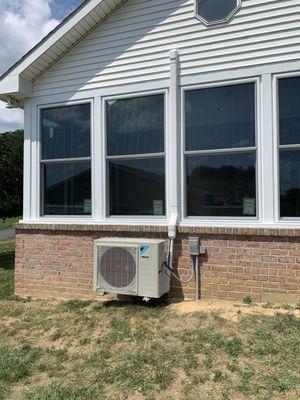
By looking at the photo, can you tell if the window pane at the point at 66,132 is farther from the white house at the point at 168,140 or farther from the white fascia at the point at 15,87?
the white fascia at the point at 15,87

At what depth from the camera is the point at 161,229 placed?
6094 millimetres

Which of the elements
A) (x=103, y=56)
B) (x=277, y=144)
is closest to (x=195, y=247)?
(x=277, y=144)

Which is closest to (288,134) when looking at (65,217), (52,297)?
(65,217)

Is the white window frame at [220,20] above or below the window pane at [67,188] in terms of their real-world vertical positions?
above

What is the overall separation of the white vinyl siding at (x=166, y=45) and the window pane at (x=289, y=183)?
131cm

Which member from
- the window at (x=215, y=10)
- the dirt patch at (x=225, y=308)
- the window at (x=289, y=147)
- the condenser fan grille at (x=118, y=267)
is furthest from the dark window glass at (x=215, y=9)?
the dirt patch at (x=225, y=308)

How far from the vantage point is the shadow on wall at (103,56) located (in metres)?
6.42

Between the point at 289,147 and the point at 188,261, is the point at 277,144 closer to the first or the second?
the point at 289,147

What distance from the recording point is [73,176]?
6906 millimetres

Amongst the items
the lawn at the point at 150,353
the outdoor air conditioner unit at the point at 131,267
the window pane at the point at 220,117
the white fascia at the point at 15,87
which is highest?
the white fascia at the point at 15,87

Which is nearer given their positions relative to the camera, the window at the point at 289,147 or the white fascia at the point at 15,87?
the window at the point at 289,147

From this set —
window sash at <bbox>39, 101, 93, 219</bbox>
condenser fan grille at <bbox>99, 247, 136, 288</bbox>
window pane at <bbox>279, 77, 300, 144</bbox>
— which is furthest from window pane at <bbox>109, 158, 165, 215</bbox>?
window pane at <bbox>279, 77, 300, 144</bbox>

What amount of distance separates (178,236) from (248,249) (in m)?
0.99

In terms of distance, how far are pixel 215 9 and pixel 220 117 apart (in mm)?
1588
